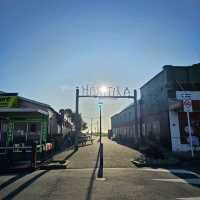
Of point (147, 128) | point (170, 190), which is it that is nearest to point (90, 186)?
point (170, 190)

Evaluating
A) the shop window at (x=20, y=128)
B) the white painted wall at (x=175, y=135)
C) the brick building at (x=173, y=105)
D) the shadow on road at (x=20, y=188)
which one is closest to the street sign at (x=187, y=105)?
the brick building at (x=173, y=105)

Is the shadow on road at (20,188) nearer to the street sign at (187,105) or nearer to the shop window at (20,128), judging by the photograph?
the street sign at (187,105)

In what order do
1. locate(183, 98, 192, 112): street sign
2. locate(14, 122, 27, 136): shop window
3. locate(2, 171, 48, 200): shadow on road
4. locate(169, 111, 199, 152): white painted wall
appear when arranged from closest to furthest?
locate(2, 171, 48, 200): shadow on road < locate(183, 98, 192, 112): street sign < locate(169, 111, 199, 152): white painted wall < locate(14, 122, 27, 136): shop window

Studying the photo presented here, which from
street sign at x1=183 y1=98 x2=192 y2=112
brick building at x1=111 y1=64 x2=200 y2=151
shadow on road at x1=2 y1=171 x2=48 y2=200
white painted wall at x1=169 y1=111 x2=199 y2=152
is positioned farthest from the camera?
brick building at x1=111 y1=64 x2=200 y2=151

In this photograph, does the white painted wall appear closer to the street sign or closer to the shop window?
the street sign

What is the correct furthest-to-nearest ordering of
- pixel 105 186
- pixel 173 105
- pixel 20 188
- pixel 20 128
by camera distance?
pixel 20 128, pixel 173 105, pixel 105 186, pixel 20 188

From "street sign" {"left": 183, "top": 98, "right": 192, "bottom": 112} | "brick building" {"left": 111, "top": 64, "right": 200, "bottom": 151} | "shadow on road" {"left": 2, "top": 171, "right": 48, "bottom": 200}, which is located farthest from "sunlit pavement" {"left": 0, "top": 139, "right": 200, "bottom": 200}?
"brick building" {"left": 111, "top": 64, "right": 200, "bottom": 151}

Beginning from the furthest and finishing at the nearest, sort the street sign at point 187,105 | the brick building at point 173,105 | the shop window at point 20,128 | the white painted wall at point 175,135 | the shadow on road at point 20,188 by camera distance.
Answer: the shop window at point 20,128
the brick building at point 173,105
the white painted wall at point 175,135
the street sign at point 187,105
the shadow on road at point 20,188

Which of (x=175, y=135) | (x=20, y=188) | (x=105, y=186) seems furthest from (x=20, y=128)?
(x=105, y=186)

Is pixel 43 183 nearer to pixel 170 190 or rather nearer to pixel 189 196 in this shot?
pixel 170 190

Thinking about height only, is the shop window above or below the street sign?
below

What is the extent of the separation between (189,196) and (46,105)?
17.8m

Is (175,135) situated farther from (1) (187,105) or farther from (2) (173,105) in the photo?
(1) (187,105)

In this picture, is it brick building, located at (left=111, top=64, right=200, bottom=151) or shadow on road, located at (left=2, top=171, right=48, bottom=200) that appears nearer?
shadow on road, located at (left=2, top=171, right=48, bottom=200)
